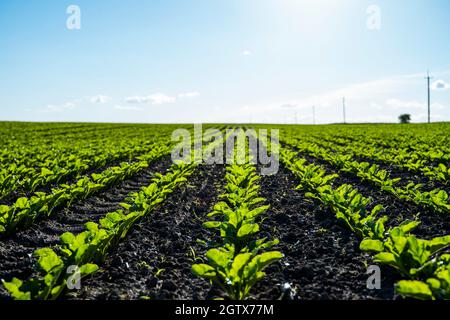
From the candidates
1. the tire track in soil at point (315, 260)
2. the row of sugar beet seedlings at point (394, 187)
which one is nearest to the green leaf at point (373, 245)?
the tire track in soil at point (315, 260)

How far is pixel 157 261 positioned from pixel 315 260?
1.69 meters

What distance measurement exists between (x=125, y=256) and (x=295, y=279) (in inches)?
73.1

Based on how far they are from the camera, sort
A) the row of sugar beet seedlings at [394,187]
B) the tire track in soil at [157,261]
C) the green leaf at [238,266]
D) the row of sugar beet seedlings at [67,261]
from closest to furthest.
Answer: the row of sugar beet seedlings at [67,261] → the green leaf at [238,266] → the tire track in soil at [157,261] → the row of sugar beet seedlings at [394,187]

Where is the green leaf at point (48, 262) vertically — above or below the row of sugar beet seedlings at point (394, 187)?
below

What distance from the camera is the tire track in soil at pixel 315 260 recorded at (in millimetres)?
3346

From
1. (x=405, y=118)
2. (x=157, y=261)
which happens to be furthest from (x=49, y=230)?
(x=405, y=118)

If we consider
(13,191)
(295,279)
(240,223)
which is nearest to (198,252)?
(240,223)

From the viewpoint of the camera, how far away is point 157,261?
4.20 metres

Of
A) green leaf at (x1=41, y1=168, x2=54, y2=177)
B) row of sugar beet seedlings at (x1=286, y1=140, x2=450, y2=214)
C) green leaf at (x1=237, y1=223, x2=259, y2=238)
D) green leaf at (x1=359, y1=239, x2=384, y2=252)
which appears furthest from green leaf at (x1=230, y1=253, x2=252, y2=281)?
green leaf at (x1=41, y1=168, x2=54, y2=177)

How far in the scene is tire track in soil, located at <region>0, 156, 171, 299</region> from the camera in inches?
156

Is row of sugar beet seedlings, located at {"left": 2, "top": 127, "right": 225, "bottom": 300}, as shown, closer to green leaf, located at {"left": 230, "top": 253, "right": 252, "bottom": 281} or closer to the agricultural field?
the agricultural field

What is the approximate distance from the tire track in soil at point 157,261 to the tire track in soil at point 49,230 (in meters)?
0.81

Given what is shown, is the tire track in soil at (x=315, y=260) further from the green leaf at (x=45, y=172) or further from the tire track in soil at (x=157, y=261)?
the green leaf at (x=45, y=172)
